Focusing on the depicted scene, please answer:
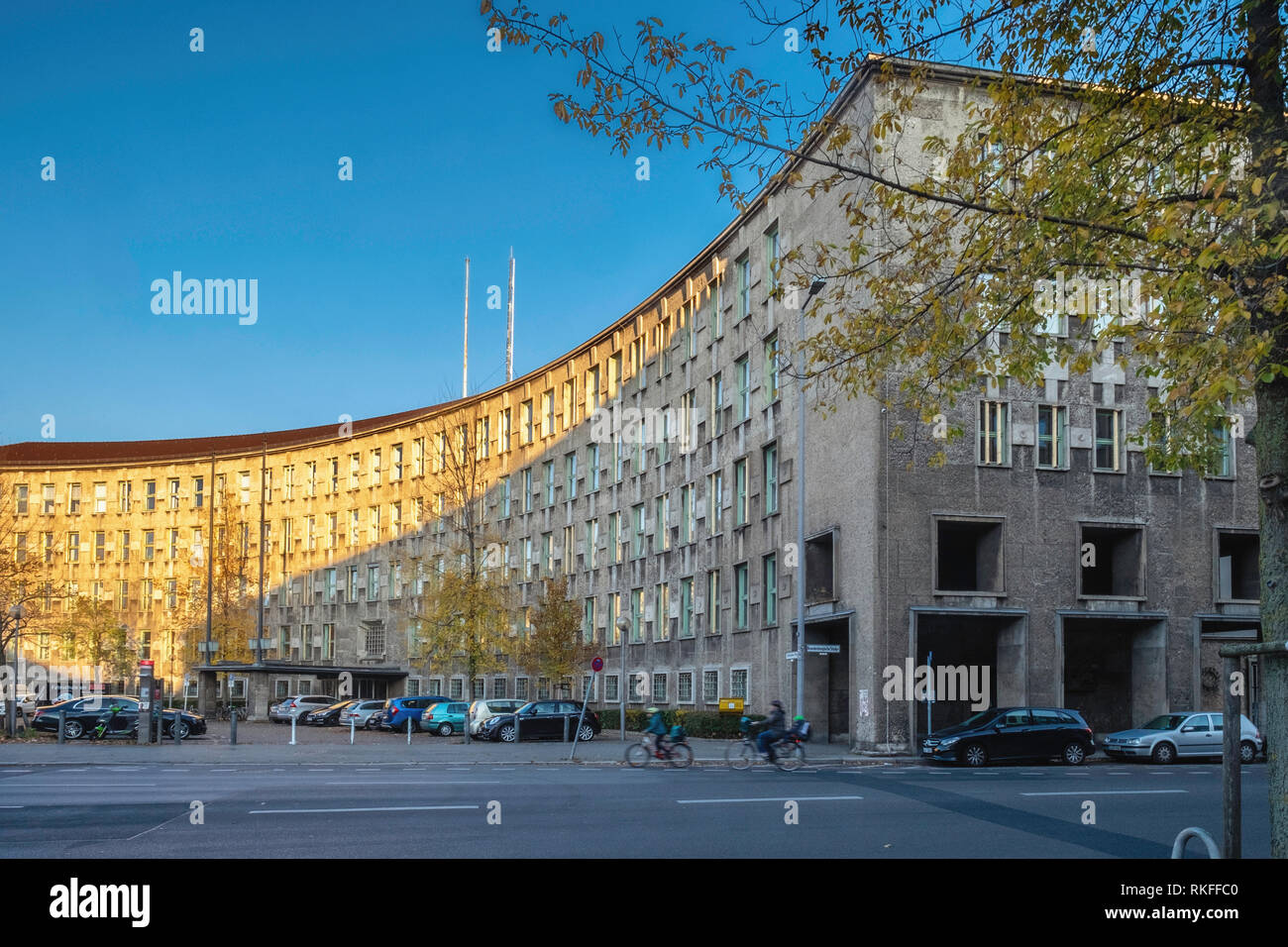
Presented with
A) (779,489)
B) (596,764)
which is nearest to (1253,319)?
Result: (596,764)

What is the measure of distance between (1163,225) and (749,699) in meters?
36.0

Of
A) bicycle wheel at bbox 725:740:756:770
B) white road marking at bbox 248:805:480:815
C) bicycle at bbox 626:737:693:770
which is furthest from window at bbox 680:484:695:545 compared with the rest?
white road marking at bbox 248:805:480:815

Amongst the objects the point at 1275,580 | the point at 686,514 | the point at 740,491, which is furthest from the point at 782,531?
the point at 1275,580

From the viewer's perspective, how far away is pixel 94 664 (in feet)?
269

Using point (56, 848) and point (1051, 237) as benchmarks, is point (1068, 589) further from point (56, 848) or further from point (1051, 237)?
point (56, 848)

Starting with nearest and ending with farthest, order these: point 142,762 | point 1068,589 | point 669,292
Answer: point 142,762 → point 1068,589 → point 669,292

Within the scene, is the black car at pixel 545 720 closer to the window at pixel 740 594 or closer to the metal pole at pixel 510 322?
the window at pixel 740 594

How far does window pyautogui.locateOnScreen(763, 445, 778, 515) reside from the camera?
4209cm

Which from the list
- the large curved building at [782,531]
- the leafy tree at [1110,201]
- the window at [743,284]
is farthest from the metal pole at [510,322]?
the leafy tree at [1110,201]

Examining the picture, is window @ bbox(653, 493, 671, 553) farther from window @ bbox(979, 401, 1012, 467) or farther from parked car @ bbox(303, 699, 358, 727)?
window @ bbox(979, 401, 1012, 467)

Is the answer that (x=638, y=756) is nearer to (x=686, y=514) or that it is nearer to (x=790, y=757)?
(x=790, y=757)

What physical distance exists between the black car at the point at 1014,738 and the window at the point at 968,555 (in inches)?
194

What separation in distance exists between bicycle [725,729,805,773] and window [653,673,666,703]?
912 inches
